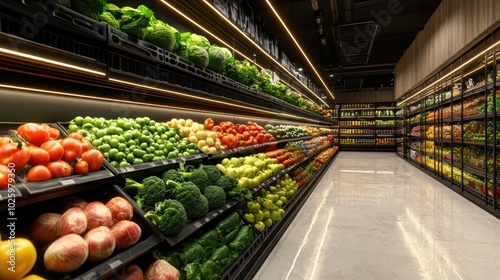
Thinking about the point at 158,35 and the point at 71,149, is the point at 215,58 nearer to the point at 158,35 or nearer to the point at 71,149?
the point at 158,35

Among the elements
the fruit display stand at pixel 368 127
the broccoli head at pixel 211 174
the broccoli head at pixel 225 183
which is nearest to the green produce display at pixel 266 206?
the broccoli head at pixel 225 183

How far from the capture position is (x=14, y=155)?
1.04 meters

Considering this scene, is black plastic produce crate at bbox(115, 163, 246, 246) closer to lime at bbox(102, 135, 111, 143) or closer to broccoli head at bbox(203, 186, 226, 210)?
broccoli head at bbox(203, 186, 226, 210)

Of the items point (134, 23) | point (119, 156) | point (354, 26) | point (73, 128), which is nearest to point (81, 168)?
point (119, 156)

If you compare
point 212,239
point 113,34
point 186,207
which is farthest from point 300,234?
point 113,34

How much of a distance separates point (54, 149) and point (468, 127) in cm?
634

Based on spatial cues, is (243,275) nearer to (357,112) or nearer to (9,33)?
(9,33)

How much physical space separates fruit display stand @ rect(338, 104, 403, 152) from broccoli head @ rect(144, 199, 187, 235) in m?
15.1

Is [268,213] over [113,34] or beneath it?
beneath

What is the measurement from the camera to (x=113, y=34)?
126 cm

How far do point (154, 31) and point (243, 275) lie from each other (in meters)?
1.90

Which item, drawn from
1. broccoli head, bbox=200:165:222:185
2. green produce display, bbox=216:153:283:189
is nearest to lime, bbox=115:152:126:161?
broccoli head, bbox=200:165:222:185

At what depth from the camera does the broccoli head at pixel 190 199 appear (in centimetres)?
177

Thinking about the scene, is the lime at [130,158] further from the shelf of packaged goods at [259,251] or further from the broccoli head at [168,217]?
the shelf of packaged goods at [259,251]
